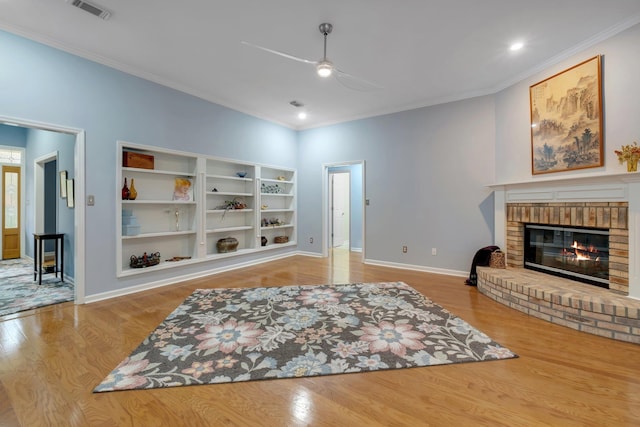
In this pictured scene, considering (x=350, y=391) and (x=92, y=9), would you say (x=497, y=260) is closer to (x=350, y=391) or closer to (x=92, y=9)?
(x=350, y=391)

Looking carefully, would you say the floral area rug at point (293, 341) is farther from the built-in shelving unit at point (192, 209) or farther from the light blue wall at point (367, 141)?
the light blue wall at point (367, 141)

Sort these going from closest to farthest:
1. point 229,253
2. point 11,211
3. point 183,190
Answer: point 183,190 < point 229,253 < point 11,211

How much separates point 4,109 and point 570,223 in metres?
6.43

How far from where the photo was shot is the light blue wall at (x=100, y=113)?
2932 mm

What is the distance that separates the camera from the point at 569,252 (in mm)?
3453

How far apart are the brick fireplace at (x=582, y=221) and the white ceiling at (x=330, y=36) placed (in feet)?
6.01

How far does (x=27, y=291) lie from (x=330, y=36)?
519 cm

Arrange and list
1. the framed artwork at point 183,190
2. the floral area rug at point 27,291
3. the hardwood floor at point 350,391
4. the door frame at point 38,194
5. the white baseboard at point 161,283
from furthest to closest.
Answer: the door frame at point 38,194
the framed artwork at point 183,190
the white baseboard at point 161,283
the floral area rug at point 27,291
the hardwood floor at point 350,391

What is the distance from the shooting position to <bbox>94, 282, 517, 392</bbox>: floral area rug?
1962 millimetres

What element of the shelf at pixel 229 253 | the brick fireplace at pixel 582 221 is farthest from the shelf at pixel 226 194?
the brick fireplace at pixel 582 221

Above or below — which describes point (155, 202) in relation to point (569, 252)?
above

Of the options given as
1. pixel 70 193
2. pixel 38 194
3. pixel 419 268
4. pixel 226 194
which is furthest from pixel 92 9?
pixel 419 268

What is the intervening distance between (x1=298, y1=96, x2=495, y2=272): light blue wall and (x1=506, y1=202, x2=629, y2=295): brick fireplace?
417mm

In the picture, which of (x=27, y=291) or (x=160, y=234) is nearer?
(x=27, y=291)
